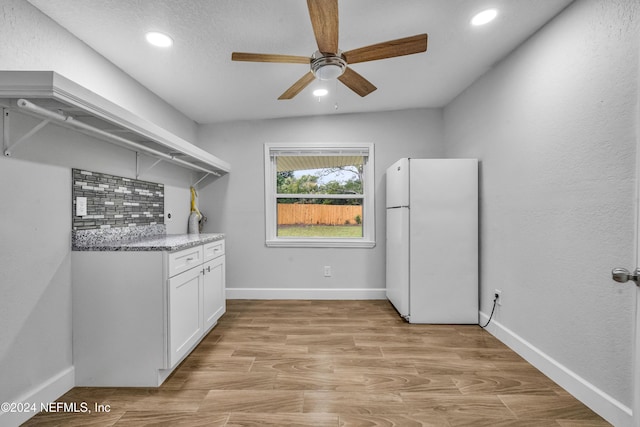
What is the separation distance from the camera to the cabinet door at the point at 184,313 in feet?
6.47

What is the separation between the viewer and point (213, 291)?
276cm

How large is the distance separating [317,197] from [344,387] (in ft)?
7.97

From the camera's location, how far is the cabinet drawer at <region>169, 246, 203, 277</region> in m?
2.00

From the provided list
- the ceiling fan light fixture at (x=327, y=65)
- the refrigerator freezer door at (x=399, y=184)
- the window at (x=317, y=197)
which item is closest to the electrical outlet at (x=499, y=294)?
the refrigerator freezer door at (x=399, y=184)

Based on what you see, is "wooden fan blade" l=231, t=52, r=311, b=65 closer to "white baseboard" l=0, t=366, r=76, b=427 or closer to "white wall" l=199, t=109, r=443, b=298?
"white wall" l=199, t=109, r=443, b=298

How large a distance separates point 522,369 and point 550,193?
124 centimetres

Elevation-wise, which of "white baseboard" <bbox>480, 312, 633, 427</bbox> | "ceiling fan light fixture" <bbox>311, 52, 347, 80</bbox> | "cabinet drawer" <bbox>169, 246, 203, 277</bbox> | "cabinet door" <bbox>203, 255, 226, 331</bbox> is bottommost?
"white baseboard" <bbox>480, 312, 633, 427</bbox>

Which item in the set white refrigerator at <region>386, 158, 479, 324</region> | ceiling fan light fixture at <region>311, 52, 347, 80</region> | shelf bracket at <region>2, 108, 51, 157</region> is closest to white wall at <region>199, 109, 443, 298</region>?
white refrigerator at <region>386, 158, 479, 324</region>

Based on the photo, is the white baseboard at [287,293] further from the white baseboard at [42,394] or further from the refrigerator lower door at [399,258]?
the white baseboard at [42,394]

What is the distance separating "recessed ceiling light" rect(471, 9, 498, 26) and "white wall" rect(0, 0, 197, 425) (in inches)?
102

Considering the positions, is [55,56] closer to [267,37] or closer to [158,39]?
[158,39]

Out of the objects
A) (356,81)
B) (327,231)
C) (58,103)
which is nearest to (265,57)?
(356,81)

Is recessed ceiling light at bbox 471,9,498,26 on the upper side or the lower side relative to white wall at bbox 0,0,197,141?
upper

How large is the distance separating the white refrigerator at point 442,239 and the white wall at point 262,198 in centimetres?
84
